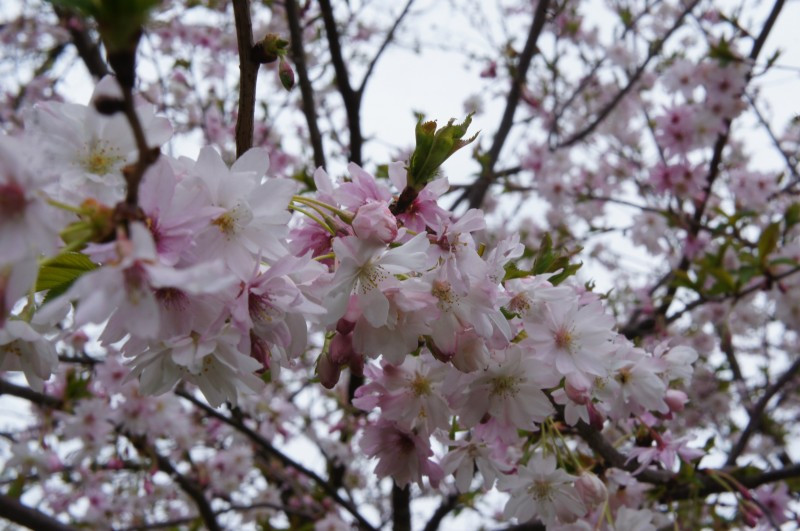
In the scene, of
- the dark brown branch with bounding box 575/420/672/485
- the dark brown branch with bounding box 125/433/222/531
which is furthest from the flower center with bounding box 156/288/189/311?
the dark brown branch with bounding box 125/433/222/531

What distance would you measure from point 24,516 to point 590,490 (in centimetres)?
150

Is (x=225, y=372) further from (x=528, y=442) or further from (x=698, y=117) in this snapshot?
(x=698, y=117)

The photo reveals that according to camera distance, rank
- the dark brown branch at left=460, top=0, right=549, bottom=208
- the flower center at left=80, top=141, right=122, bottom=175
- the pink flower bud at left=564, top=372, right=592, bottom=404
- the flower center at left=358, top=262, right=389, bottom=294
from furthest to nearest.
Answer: the dark brown branch at left=460, top=0, right=549, bottom=208
the pink flower bud at left=564, top=372, right=592, bottom=404
the flower center at left=358, top=262, right=389, bottom=294
the flower center at left=80, top=141, right=122, bottom=175

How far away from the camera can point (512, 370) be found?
42.9 inches

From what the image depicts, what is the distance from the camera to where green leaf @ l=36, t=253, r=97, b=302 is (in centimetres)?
87

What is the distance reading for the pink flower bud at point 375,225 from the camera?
88cm

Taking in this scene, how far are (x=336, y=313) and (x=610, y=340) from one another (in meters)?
0.60

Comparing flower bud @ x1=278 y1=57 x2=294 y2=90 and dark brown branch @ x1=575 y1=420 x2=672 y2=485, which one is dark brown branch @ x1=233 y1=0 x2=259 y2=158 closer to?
flower bud @ x1=278 y1=57 x2=294 y2=90

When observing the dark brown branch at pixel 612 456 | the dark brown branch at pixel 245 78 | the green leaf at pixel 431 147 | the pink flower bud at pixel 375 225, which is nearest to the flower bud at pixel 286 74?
the dark brown branch at pixel 245 78

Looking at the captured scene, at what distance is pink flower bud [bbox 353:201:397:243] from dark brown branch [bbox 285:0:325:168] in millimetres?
1426

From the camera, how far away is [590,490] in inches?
50.9

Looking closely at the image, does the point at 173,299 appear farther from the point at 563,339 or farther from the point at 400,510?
the point at 400,510

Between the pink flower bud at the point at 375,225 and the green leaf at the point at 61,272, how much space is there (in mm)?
399

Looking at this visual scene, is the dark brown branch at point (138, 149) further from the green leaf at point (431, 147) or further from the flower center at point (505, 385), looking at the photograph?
the flower center at point (505, 385)
